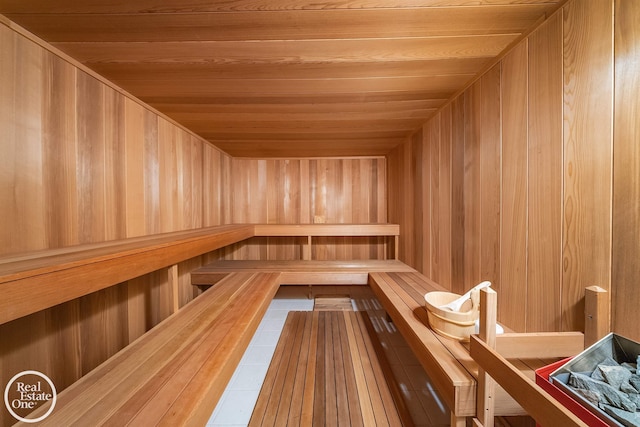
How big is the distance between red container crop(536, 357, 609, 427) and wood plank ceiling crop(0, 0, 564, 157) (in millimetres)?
1223

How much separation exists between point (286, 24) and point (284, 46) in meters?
0.11

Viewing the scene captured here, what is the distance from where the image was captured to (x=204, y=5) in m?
0.82

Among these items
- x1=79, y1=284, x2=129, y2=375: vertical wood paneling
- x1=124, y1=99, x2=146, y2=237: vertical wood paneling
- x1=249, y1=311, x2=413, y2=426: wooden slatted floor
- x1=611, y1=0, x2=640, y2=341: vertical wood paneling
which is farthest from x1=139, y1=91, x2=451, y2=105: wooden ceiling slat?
x1=249, y1=311, x2=413, y2=426: wooden slatted floor

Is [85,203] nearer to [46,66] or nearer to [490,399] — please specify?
[46,66]

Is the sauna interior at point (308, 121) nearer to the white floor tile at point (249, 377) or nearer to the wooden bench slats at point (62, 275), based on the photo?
the wooden bench slats at point (62, 275)

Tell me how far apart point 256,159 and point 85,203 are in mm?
2012

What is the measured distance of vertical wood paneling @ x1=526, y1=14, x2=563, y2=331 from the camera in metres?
0.84

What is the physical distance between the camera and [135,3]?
0.81 metres

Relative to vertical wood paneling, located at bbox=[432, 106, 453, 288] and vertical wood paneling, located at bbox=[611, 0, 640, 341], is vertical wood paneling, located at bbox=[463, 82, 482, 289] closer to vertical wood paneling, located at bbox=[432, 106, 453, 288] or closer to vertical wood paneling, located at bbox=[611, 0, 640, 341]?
vertical wood paneling, located at bbox=[432, 106, 453, 288]

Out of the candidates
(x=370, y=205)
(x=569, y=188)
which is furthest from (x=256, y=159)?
(x=569, y=188)

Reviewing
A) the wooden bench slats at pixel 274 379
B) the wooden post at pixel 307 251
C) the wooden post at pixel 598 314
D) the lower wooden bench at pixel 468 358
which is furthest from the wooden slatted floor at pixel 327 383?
the wooden post at pixel 598 314

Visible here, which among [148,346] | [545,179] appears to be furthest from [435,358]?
[148,346]

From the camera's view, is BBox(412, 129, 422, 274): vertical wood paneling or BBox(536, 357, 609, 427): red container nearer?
BBox(536, 357, 609, 427): red container

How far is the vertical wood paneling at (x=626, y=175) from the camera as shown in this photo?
64 centimetres
